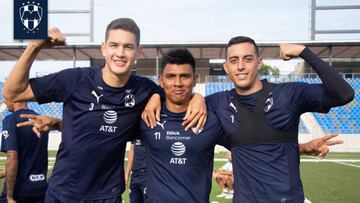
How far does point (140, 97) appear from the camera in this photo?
3.46 m

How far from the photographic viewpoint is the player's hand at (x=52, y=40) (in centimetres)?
293

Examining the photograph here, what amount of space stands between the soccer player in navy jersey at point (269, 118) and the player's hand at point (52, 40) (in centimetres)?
138

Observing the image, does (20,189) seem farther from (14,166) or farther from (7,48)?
(7,48)

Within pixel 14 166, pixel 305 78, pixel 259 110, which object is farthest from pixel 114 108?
pixel 305 78

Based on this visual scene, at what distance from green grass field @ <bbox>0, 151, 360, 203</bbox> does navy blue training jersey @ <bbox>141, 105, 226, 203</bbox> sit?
5193 mm

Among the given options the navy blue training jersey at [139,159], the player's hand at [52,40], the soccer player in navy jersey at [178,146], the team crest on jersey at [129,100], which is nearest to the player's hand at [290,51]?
the soccer player in navy jersey at [178,146]

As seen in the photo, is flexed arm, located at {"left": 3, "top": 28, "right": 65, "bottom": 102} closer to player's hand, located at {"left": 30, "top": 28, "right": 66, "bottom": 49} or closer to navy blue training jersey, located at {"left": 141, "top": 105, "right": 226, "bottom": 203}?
player's hand, located at {"left": 30, "top": 28, "right": 66, "bottom": 49}

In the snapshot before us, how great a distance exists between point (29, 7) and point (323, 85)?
1276cm

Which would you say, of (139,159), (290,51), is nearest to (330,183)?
(139,159)

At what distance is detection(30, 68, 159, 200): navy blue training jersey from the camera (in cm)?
318

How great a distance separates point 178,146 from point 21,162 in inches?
76.0

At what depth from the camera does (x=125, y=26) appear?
3.26 meters

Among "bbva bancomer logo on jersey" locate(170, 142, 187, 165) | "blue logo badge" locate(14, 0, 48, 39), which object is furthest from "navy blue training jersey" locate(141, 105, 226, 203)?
"blue logo badge" locate(14, 0, 48, 39)

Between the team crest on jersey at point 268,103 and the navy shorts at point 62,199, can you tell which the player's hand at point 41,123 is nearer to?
the navy shorts at point 62,199
